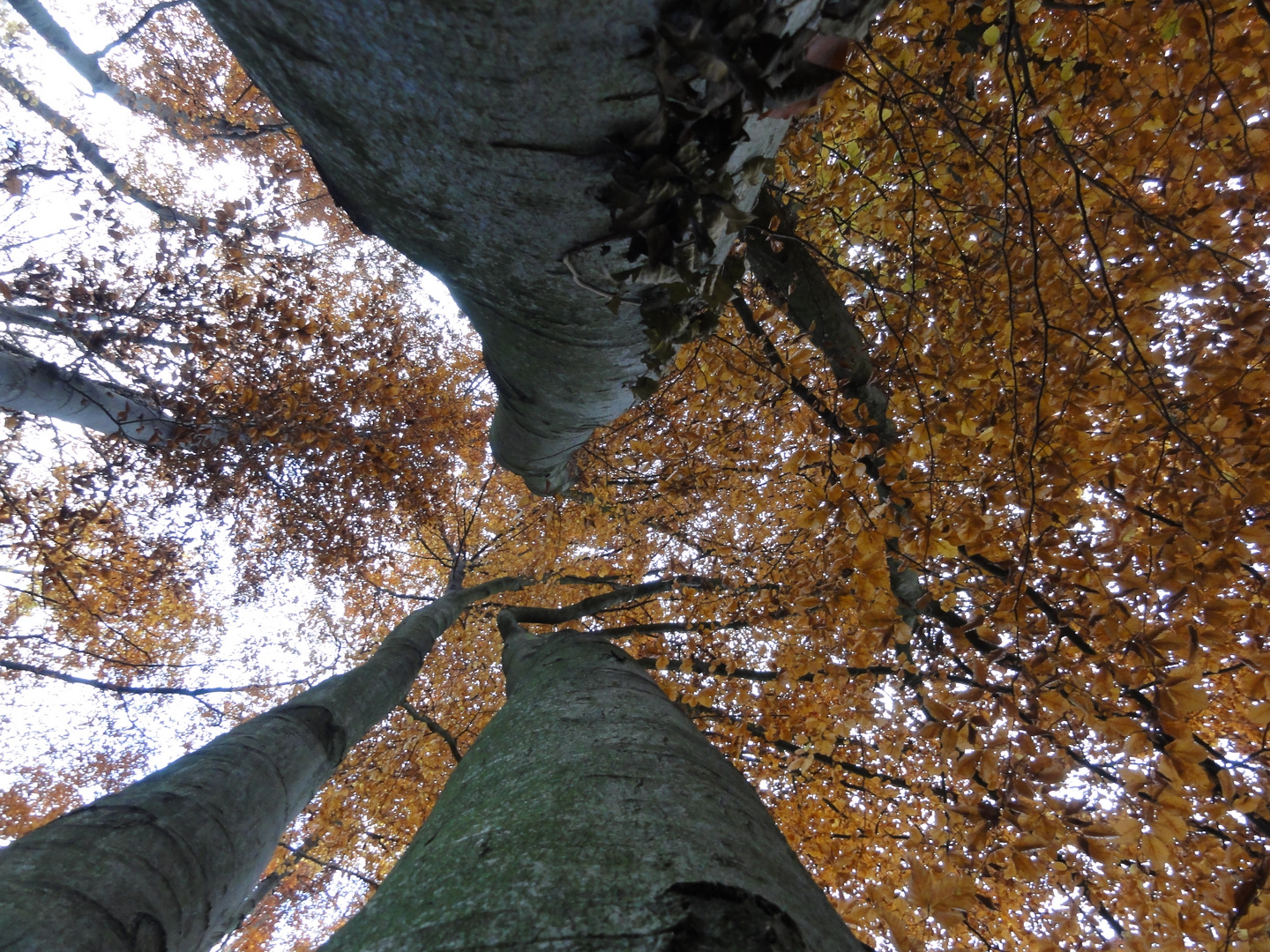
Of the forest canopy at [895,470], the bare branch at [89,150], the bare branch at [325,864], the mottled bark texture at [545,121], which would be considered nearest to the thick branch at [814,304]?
the forest canopy at [895,470]

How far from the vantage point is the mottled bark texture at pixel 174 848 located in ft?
3.41

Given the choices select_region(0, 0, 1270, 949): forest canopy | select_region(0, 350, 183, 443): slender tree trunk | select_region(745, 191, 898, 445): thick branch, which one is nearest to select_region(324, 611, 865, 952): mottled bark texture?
select_region(0, 0, 1270, 949): forest canopy

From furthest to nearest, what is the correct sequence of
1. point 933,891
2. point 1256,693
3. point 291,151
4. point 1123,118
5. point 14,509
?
point 291,151, point 14,509, point 1123,118, point 1256,693, point 933,891

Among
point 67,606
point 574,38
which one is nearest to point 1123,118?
point 574,38

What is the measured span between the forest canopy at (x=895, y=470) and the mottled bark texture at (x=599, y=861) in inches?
16.5

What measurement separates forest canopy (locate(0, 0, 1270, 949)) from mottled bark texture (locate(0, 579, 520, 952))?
1.60 metres

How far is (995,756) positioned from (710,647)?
368cm

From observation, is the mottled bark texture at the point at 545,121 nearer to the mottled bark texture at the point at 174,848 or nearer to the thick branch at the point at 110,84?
the mottled bark texture at the point at 174,848

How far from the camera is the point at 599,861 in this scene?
0.77 metres

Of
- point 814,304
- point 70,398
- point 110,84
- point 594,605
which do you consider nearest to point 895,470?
point 814,304

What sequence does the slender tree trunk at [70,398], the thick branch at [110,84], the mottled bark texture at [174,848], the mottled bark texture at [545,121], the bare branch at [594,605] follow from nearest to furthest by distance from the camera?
the mottled bark texture at [545,121], the mottled bark texture at [174,848], the slender tree trunk at [70,398], the bare branch at [594,605], the thick branch at [110,84]

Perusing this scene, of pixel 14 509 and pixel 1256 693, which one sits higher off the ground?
pixel 14 509

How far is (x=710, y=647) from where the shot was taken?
16.7ft

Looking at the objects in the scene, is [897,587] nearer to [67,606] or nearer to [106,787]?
[67,606]
